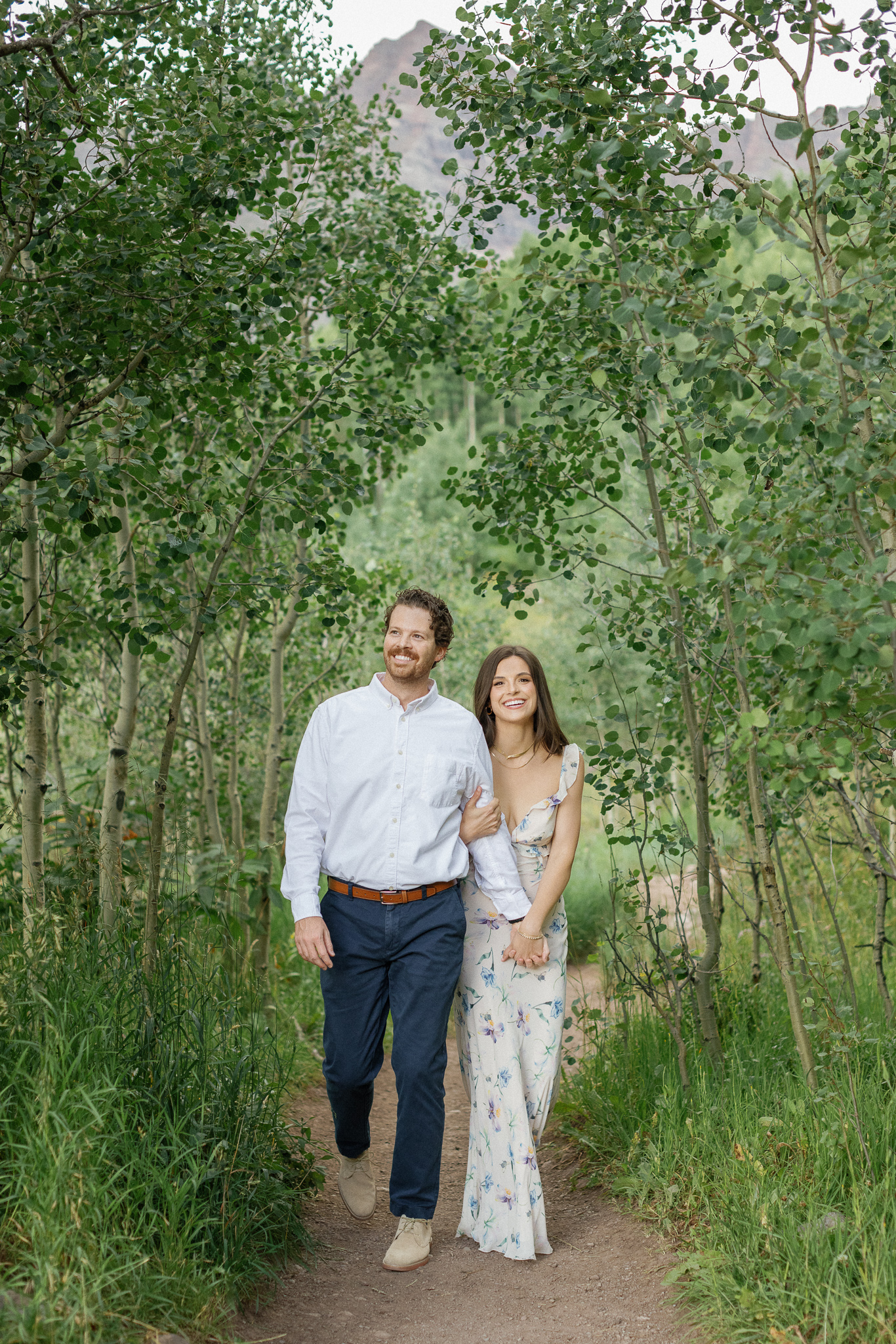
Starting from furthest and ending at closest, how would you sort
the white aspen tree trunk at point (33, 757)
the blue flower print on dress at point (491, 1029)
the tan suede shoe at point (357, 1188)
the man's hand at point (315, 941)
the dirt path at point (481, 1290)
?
the white aspen tree trunk at point (33, 757), the tan suede shoe at point (357, 1188), the blue flower print on dress at point (491, 1029), the man's hand at point (315, 941), the dirt path at point (481, 1290)

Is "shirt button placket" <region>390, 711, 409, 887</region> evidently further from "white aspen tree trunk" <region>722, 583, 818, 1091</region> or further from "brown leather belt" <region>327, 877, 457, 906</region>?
"white aspen tree trunk" <region>722, 583, 818, 1091</region>

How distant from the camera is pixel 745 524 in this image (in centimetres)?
238

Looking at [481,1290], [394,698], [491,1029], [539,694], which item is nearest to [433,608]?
[394,698]

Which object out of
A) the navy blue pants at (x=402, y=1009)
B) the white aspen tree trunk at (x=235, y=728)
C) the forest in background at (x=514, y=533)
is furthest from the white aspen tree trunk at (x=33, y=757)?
the white aspen tree trunk at (x=235, y=728)

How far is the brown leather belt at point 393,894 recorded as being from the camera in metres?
3.09

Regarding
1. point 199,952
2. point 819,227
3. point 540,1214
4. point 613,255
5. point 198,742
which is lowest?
point 540,1214

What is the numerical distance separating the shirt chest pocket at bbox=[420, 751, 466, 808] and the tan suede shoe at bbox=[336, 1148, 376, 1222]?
123 cm

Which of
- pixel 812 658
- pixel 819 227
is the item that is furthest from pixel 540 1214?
pixel 819 227

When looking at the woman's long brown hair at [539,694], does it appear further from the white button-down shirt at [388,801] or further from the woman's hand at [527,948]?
the woman's hand at [527,948]

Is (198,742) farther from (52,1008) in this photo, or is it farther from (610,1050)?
(52,1008)

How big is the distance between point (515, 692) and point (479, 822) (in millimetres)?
464

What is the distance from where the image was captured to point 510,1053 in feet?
10.5

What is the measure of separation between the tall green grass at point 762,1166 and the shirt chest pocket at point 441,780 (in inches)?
48.4

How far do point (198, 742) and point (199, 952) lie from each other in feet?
7.65
